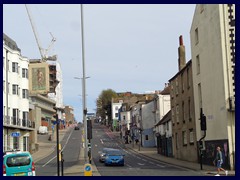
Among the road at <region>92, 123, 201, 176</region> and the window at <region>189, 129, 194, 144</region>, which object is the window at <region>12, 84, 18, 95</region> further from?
the window at <region>189, 129, 194, 144</region>

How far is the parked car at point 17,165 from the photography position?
70.1 feet

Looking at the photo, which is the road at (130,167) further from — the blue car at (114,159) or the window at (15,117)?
the window at (15,117)

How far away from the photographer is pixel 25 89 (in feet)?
179

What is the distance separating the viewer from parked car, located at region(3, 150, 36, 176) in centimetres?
2138

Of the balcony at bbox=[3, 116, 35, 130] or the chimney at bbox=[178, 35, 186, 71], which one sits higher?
the chimney at bbox=[178, 35, 186, 71]

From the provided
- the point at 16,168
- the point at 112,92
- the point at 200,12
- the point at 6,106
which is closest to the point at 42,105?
the point at 112,92

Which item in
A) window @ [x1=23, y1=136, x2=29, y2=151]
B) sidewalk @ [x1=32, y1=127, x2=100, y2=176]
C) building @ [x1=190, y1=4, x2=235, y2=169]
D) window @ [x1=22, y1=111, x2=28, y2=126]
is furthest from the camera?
window @ [x1=22, y1=111, x2=28, y2=126]

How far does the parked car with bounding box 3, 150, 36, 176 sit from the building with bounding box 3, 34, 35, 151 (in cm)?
2525

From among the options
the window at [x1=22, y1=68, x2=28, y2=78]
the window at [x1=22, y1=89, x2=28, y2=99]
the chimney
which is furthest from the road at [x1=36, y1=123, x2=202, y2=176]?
the chimney

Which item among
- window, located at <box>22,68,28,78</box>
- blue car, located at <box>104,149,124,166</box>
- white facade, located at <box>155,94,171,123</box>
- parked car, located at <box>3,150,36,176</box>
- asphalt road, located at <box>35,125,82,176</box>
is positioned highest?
window, located at <box>22,68,28,78</box>

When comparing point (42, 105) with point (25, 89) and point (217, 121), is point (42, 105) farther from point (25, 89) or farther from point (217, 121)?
point (217, 121)

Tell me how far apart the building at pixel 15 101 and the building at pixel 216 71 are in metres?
22.5

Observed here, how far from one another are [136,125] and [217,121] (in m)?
53.6

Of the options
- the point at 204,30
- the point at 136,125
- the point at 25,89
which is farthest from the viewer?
the point at 136,125
